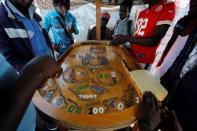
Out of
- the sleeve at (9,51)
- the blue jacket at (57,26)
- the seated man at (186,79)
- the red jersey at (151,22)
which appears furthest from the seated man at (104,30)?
the sleeve at (9,51)

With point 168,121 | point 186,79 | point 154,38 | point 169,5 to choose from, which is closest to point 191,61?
point 186,79

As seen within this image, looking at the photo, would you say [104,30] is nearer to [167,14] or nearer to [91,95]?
[167,14]

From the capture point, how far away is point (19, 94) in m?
0.32

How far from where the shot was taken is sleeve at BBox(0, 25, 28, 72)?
2.76ft

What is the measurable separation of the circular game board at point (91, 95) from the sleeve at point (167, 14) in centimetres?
51

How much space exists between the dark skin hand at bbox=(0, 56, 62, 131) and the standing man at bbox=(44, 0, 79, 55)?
5.11ft

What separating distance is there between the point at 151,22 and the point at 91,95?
3.47ft

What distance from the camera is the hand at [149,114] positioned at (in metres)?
0.50

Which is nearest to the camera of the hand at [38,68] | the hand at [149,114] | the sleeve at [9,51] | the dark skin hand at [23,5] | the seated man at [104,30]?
the hand at [38,68]

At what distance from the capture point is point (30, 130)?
20.8 inches

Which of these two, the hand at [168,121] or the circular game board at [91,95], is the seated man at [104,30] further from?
the hand at [168,121]

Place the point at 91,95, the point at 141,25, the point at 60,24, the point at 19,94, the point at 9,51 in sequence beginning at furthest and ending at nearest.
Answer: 1. the point at 60,24
2. the point at 141,25
3. the point at 9,51
4. the point at 91,95
5. the point at 19,94

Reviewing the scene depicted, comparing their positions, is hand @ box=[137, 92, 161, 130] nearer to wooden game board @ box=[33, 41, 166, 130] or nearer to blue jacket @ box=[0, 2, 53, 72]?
wooden game board @ box=[33, 41, 166, 130]

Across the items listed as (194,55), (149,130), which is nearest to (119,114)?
(149,130)
